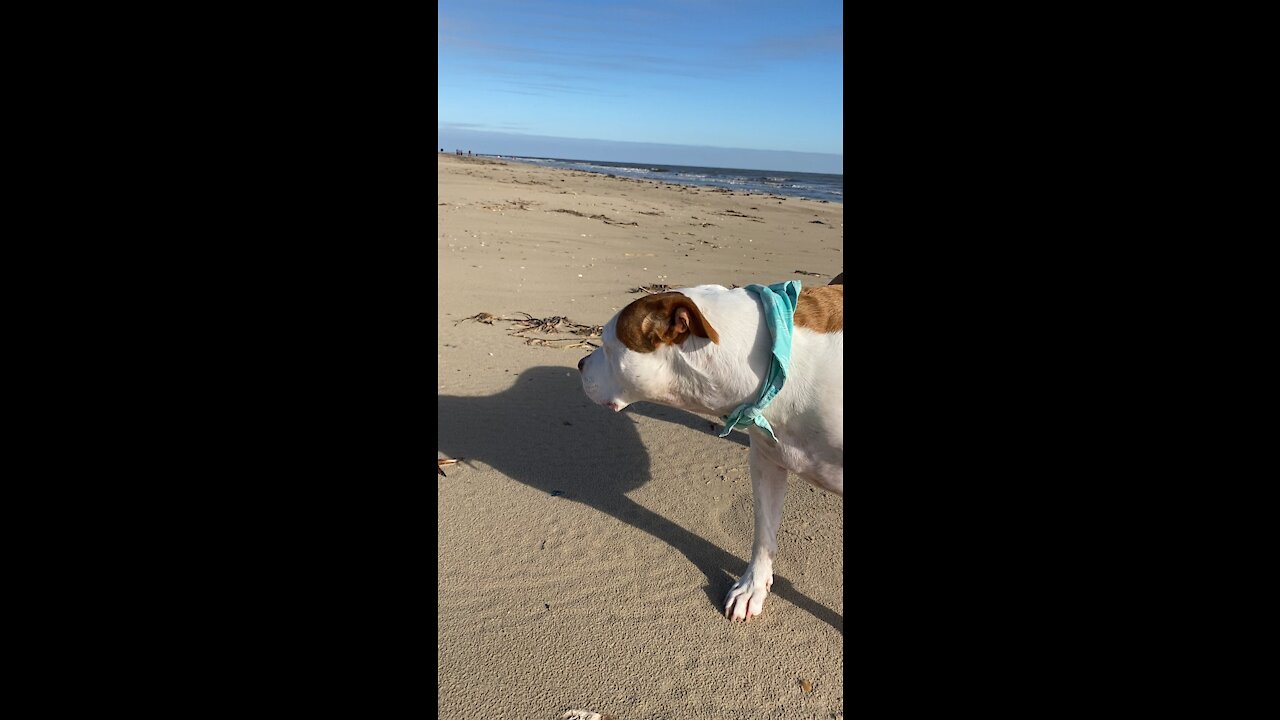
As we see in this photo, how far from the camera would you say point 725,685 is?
8.01 feet

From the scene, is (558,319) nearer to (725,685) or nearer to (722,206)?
(725,685)

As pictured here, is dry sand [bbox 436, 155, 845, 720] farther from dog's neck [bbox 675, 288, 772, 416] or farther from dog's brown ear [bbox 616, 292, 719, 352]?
dog's brown ear [bbox 616, 292, 719, 352]

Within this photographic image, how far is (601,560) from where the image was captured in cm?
314

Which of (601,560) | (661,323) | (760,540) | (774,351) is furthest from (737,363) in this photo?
(601,560)

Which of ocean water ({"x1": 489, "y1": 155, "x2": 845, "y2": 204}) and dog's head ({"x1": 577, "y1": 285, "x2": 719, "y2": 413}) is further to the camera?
ocean water ({"x1": 489, "y1": 155, "x2": 845, "y2": 204})

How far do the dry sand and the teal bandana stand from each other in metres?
0.22

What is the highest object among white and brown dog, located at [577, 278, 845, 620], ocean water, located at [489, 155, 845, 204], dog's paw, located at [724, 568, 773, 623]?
ocean water, located at [489, 155, 845, 204]

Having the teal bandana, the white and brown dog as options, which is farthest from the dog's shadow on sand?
the teal bandana

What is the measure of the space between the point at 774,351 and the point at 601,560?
4.59ft

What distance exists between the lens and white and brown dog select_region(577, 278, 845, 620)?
90.7 inches

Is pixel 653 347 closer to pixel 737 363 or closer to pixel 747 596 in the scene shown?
pixel 737 363

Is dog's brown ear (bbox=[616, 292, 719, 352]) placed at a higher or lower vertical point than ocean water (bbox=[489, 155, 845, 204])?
lower
